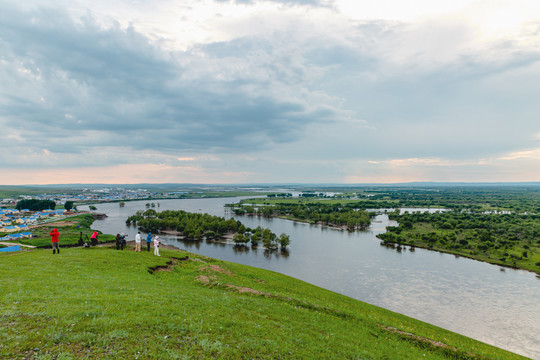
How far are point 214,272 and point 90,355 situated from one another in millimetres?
21860

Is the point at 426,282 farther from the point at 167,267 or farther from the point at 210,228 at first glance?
the point at 210,228

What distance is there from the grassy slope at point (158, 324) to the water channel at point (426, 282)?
95.9 ft

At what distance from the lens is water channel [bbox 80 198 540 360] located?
4019 centimetres

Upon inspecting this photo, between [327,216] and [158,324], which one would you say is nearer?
[158,324]

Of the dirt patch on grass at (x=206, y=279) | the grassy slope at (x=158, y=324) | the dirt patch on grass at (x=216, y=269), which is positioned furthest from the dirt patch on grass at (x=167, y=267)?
the dirt patch on grass at (x=206, y=279)

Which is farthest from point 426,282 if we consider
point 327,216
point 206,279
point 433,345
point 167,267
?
point 327,216

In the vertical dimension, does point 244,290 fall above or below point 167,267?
below

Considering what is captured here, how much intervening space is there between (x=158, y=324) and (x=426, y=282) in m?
62.8

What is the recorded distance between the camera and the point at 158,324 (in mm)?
12719

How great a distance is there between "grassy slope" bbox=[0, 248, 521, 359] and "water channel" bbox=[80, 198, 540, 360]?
2923cm

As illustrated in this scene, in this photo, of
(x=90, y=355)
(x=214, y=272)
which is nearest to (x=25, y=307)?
(x=90, y=355)

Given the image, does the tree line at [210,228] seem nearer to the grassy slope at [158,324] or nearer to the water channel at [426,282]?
the water channel at [426,282]

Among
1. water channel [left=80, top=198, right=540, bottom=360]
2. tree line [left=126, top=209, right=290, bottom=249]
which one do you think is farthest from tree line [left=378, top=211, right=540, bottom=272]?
tree line [left=126, top=209, right=290, bottom=249]

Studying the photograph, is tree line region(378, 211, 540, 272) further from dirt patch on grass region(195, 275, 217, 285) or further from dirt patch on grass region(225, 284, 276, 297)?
dirt patch on grass region(195, 275, 217, 285)
